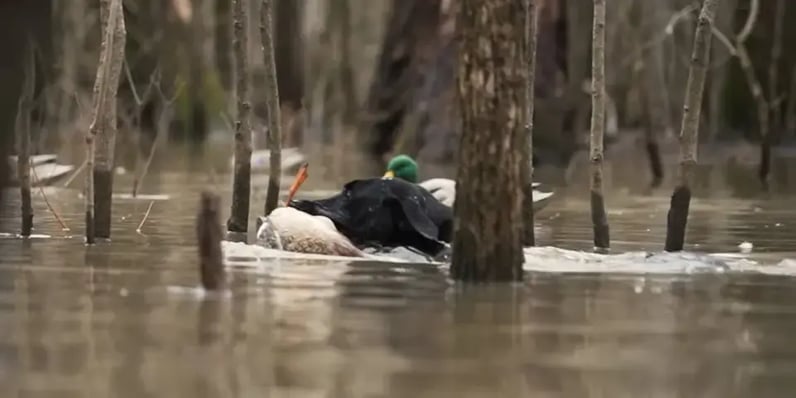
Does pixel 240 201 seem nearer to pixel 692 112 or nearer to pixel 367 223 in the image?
pixel 367 223

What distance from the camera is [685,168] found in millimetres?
12883


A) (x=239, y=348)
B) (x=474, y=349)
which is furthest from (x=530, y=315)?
(x=239, y=348)

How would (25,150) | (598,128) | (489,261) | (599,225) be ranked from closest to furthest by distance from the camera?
(489,261) < (598,128) < (599,225) < (25,150)

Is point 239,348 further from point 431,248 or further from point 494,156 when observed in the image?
point 431,248

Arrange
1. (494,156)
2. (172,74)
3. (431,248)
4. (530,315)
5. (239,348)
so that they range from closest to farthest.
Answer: (239,348) → (530,315) → (494,156) → (431,248) → (172,74)

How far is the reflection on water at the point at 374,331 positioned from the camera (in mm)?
6840

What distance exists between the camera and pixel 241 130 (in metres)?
14.8

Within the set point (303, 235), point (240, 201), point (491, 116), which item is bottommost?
point (303, 235)

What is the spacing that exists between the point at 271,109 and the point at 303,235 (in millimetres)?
3153

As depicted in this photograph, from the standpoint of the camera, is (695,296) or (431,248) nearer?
(695,296)

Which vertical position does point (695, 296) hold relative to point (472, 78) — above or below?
below

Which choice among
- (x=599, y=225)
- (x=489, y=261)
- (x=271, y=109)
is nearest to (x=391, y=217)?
(x=599, y=225)

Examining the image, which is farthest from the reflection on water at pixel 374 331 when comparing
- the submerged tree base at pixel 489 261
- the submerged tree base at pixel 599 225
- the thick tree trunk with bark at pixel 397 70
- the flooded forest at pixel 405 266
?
the thick tree trunk with bark at pixel 397 70

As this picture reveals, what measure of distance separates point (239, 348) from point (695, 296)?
3584 mm
